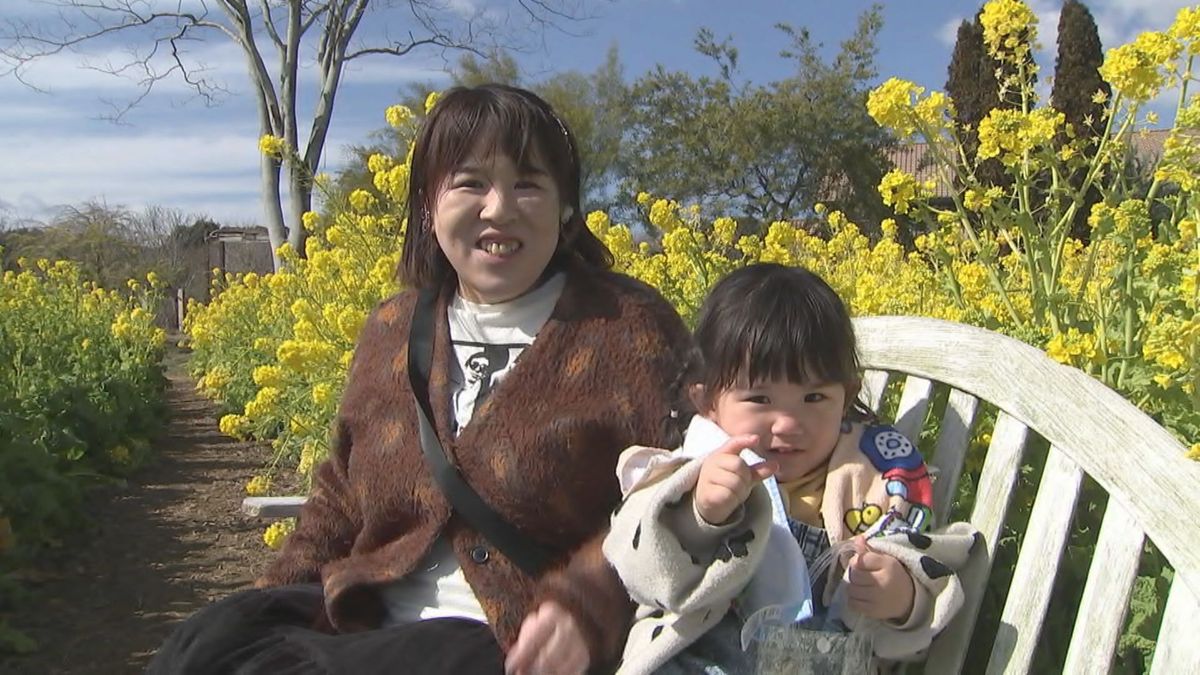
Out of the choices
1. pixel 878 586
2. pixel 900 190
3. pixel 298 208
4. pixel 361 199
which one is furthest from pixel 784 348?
pixel 298 208

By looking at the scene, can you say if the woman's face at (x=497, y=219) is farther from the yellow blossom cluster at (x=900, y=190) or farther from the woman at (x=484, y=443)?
the yellow blossom cluster at (x=900, y=190)

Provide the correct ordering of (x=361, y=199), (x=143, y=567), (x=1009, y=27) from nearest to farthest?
(x=1009, y=27)
(x=361, y=199)
(x=143, y=567)

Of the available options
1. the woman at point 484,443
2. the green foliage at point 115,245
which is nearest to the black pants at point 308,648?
the woman at point 484,443

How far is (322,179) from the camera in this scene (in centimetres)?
353

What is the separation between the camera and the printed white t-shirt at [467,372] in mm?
1817

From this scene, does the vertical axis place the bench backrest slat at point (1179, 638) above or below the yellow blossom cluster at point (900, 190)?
below

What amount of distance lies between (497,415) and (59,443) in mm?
4242

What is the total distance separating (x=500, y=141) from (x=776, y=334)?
0.57 m

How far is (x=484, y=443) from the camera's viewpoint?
1.77 meters

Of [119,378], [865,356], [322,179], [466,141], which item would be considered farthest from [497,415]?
[119,378]

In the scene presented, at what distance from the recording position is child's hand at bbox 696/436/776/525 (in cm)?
130

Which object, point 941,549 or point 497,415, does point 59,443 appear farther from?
point 941,549

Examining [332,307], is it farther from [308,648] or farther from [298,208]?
[298,208]

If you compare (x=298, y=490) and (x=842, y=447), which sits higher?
(x=842, y=447)
